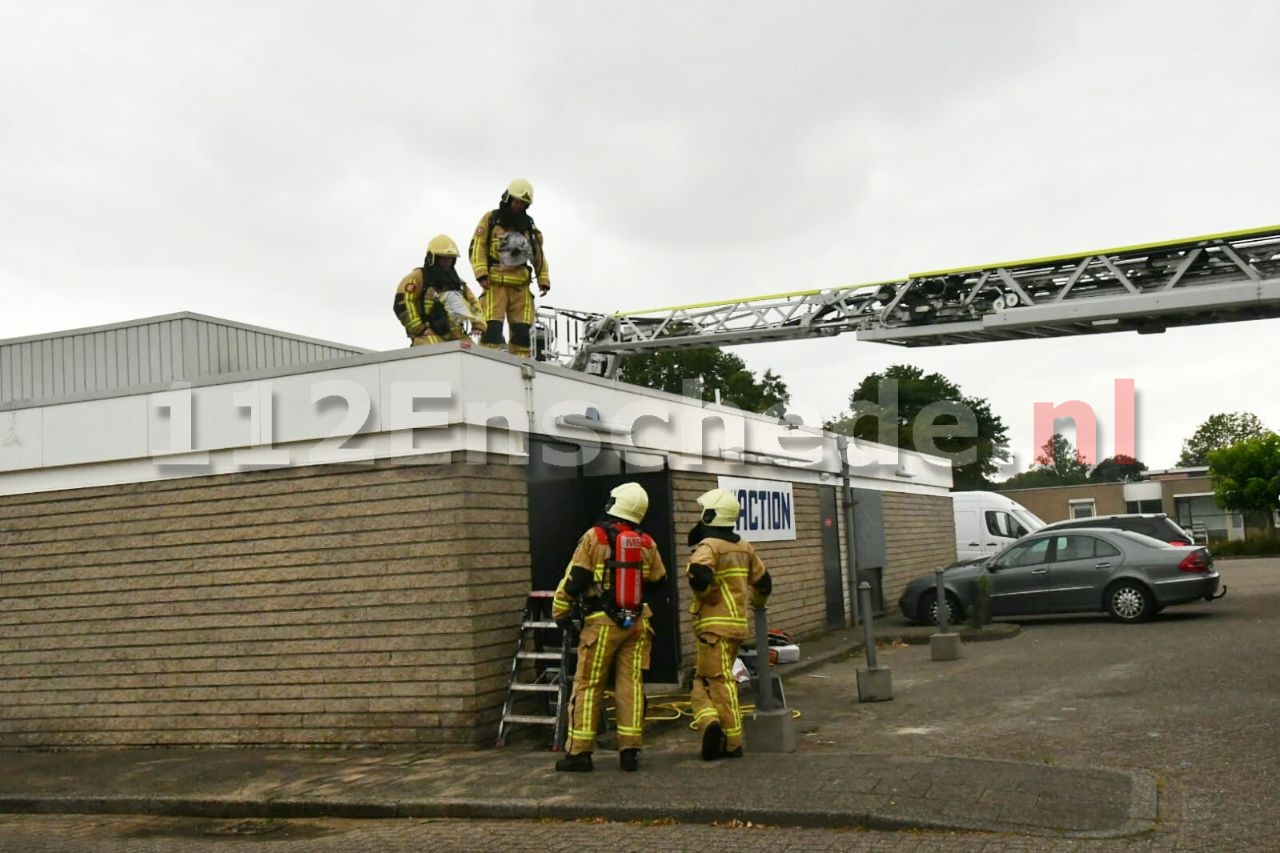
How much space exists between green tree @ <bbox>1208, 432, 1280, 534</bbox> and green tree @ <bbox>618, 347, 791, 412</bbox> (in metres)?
16.1

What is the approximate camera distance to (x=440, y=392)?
30.7 feet

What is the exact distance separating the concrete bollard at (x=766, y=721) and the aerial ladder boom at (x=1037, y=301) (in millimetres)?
9400

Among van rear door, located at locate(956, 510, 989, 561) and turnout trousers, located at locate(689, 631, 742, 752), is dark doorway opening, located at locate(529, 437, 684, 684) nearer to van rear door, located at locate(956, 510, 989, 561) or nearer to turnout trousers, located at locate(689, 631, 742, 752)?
turnout trousers, located at locate(689, 631, 742, 752)

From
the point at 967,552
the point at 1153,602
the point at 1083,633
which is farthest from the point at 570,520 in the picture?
the point at 967,552

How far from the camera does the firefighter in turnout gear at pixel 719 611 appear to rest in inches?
320

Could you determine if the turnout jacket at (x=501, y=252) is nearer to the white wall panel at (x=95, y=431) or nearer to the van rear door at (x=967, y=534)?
the white wall panel at (x=95, y=431)

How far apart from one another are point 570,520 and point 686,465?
2.28 metres

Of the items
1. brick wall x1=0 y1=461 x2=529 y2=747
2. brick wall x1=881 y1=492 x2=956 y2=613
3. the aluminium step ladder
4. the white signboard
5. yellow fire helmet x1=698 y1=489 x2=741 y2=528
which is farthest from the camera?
brick wall x1=881 y1=492 x2=956 y2=613

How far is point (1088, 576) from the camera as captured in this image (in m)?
16.2

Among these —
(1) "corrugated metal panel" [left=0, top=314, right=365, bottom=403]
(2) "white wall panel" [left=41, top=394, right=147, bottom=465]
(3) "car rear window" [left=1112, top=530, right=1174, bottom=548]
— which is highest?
(1) "corrugated metal panel" [left=0, top=314, right=365, bottom=403]

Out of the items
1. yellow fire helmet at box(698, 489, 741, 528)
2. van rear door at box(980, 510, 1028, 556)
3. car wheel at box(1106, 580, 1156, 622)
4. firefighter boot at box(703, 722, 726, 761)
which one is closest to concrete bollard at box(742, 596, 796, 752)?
firefighter boot at box(703, 722, 726, 761)

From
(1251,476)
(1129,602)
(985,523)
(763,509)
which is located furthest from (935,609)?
(1251,476)

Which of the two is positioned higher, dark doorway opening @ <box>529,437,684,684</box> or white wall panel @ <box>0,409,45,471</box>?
white wall panel @ <box>0,409,45,471</box>

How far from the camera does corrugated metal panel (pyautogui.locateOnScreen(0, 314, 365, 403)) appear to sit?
11.3 metres
